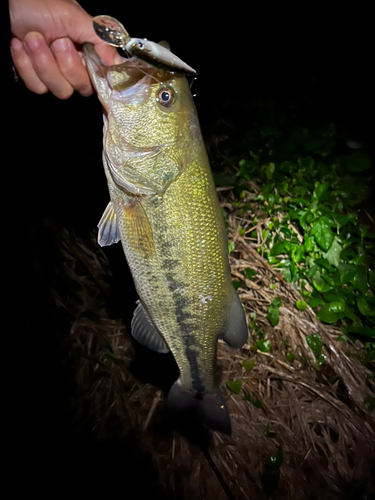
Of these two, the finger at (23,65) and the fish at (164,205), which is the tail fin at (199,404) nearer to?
the fish at (164,205)

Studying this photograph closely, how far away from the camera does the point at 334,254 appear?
2.55m

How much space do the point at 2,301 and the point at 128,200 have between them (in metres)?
2.07

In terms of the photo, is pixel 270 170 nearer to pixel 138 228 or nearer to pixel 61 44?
pixel 138 228

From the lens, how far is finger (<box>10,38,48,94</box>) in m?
1.42

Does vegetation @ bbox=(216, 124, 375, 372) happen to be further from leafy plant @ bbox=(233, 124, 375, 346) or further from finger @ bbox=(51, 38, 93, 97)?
finger @ bbox=(51, 38, 93, 97)

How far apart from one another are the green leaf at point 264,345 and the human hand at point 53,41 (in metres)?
2.45

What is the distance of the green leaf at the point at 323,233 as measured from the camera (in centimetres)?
254

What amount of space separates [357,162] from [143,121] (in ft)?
7.78

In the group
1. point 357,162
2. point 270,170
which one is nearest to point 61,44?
point 270,170

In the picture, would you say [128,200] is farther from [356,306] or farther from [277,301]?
[356,306]

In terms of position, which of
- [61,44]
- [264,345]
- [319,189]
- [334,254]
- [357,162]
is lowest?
[264,345]

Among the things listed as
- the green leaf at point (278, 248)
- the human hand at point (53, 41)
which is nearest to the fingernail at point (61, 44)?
the human hand at point (53, 41)

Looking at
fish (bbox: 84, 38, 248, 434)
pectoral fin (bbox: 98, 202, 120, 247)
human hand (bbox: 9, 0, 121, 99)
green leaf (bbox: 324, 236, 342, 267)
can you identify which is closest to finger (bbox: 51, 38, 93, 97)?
human hand (bbox: 9, 0, 121, 99)

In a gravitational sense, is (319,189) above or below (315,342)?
above
